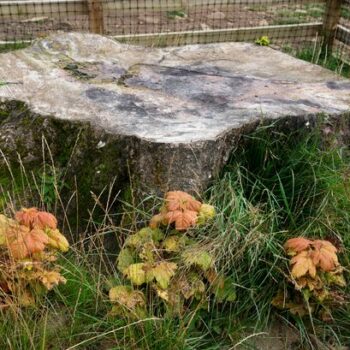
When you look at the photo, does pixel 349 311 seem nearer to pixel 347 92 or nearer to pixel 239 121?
pixel 239 121

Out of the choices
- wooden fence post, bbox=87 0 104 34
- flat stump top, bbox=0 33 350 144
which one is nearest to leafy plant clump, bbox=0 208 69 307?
flat stump top, bbox=0 33 350 144

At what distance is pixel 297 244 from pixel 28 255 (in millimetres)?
1286

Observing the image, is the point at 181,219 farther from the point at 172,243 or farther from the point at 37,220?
the point at 37,220

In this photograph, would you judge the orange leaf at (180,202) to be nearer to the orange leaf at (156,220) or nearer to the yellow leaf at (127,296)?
the orange leaf at (156,220)

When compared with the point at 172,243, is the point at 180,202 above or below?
above

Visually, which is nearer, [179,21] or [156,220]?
[156,220]

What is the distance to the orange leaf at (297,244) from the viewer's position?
2.86m

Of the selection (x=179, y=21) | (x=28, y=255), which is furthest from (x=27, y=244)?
(x=179, y=21)

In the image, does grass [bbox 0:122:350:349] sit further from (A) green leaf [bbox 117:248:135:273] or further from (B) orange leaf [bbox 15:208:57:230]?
(B) orange leaf [bbox 15:208:57:230]

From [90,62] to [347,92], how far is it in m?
1.83

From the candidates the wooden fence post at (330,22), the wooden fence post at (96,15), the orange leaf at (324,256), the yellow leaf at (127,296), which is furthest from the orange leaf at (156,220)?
the wooden fence post at (330,22)

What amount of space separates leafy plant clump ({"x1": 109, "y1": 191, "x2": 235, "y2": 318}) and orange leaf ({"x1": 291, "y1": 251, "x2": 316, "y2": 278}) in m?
0.33

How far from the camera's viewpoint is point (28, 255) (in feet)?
8.60

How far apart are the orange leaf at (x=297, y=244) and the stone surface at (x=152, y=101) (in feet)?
1.89
